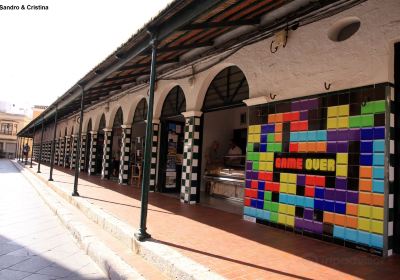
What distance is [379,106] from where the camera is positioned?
461 centimetres

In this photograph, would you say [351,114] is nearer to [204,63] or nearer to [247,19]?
[247,19]

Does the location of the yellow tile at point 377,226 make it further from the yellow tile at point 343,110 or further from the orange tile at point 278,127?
the orange tile at point 278,127

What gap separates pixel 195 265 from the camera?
3594 mm

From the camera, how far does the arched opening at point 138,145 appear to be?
12.7 m

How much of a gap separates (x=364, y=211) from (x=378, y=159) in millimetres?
743

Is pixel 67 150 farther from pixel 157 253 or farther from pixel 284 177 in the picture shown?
pixel 157 253

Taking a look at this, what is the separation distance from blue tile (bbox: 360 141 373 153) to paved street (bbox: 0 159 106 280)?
12.5 feet

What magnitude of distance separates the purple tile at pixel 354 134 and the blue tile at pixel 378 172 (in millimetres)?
491

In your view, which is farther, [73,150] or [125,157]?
[73,150]

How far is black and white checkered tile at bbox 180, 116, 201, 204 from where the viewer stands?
28.4 ft

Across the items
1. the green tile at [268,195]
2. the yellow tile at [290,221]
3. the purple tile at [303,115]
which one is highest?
the purple tile at [303,115]

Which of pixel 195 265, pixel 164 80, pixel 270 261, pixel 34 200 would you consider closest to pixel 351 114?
pixel 270 261

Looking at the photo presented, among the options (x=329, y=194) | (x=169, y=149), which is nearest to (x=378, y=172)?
(x=329, y=194)

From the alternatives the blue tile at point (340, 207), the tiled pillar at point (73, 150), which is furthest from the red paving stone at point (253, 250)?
the tiled pillar at point (73, 150)
